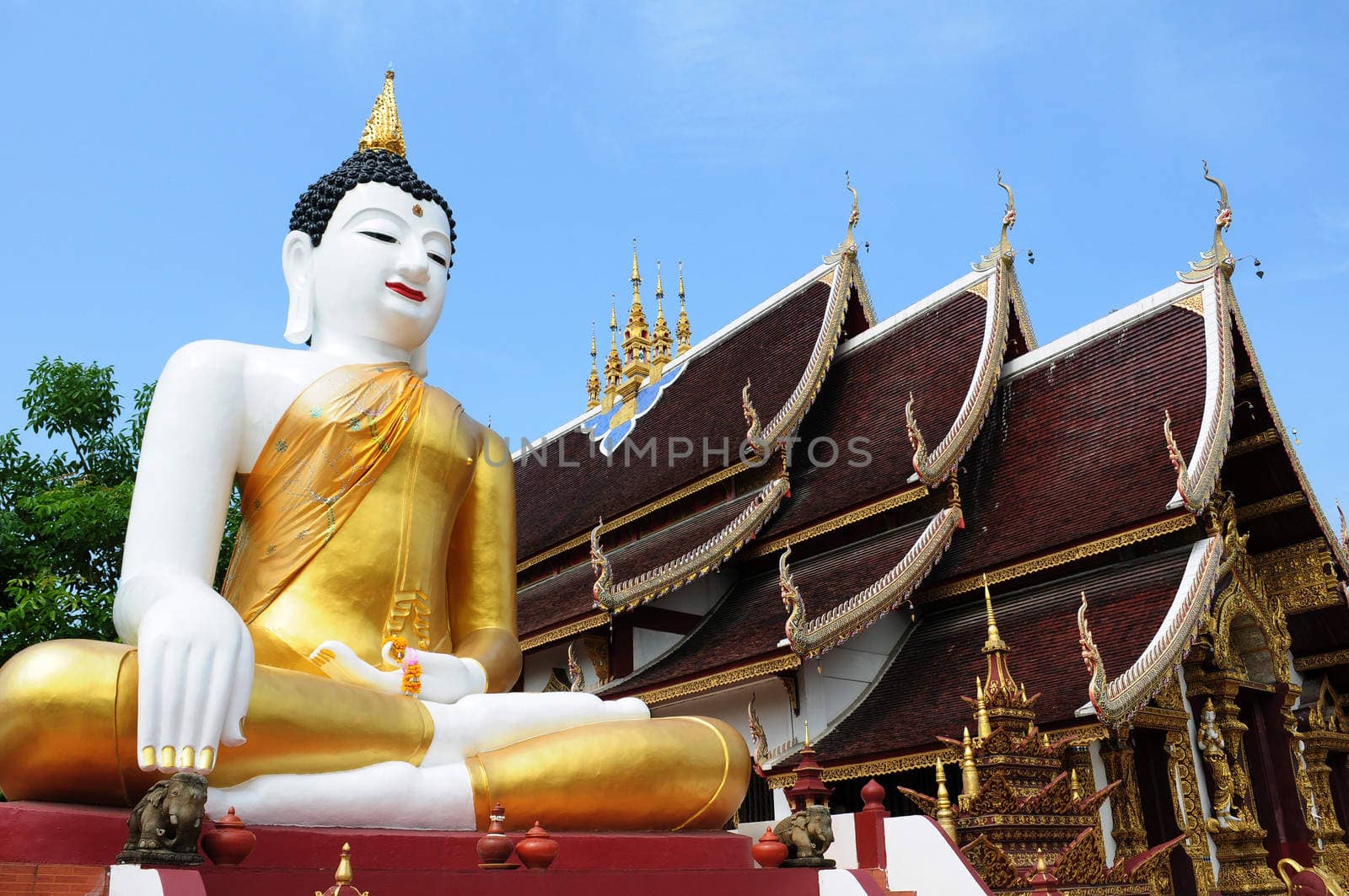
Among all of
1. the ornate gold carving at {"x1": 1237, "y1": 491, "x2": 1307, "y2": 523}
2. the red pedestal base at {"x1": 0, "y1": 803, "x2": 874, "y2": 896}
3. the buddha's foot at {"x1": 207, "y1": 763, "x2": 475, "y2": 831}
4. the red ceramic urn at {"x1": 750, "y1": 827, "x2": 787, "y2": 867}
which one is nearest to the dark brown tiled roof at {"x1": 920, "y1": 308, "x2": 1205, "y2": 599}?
the ornate gold carving at {"x1": 1237, "y1": 491, "x2": 1307, "y2": 523}

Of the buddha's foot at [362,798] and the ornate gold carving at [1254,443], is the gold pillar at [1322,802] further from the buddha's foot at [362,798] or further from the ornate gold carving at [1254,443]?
the buddha's foot at [362,798]

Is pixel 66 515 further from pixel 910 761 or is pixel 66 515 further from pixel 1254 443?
pixel 1254 443

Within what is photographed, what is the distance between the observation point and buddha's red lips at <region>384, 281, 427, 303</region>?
4.12 m

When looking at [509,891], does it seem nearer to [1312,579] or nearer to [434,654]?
[434,654]

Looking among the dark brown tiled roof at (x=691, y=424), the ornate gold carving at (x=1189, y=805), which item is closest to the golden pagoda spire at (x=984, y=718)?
the ornate gold carving at (x=1189, y=805)

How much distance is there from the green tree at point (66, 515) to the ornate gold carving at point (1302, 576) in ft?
24.7

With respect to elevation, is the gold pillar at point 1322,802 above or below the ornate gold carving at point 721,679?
below

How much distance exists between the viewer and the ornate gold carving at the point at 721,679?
808 centimetres

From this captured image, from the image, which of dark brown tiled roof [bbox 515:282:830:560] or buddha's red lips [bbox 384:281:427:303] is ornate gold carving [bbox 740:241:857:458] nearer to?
dark brown tiled roof [bbox 515:282:830:560]

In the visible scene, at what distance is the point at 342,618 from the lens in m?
3.65

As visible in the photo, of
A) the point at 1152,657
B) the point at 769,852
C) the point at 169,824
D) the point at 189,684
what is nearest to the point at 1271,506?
the point at 1152,657

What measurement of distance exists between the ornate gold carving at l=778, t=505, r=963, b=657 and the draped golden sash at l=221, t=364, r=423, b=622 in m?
4.23

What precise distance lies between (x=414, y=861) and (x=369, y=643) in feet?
2.70

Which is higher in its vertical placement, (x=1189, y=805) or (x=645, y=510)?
(x=645, y=510)
